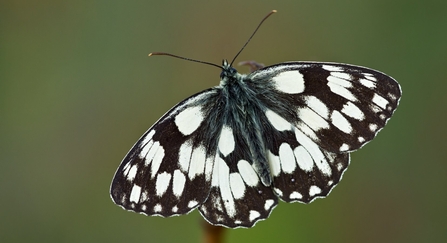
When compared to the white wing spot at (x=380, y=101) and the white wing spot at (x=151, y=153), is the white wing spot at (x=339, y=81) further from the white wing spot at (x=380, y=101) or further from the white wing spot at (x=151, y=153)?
the white wing spot at (x=151, y=153)

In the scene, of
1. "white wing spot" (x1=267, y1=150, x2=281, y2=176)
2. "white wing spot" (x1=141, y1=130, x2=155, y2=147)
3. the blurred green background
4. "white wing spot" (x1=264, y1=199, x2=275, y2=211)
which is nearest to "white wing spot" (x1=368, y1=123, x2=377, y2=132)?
"white wing spot" (x1=267, y1=150, x2=281, y2=176)

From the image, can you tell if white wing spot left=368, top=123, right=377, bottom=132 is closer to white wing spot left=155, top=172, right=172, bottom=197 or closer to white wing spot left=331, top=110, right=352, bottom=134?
white wing spot left=331, top=110, right=352, bottom=134

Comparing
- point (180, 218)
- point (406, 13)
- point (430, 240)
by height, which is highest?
point (406, 13)

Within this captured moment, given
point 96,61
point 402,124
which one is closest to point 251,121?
point 402,124

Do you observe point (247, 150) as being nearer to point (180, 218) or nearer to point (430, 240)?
point (180, 218)

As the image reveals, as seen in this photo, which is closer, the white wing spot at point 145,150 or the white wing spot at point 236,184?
the white wing spot at point 145,150

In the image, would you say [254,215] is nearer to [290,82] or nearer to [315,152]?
[315,152]

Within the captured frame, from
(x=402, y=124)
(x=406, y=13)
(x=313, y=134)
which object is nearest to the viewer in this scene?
(x=313, y=134)

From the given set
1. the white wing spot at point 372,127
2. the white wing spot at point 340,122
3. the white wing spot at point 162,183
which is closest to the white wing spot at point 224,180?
the white wing spot at point 162,183
